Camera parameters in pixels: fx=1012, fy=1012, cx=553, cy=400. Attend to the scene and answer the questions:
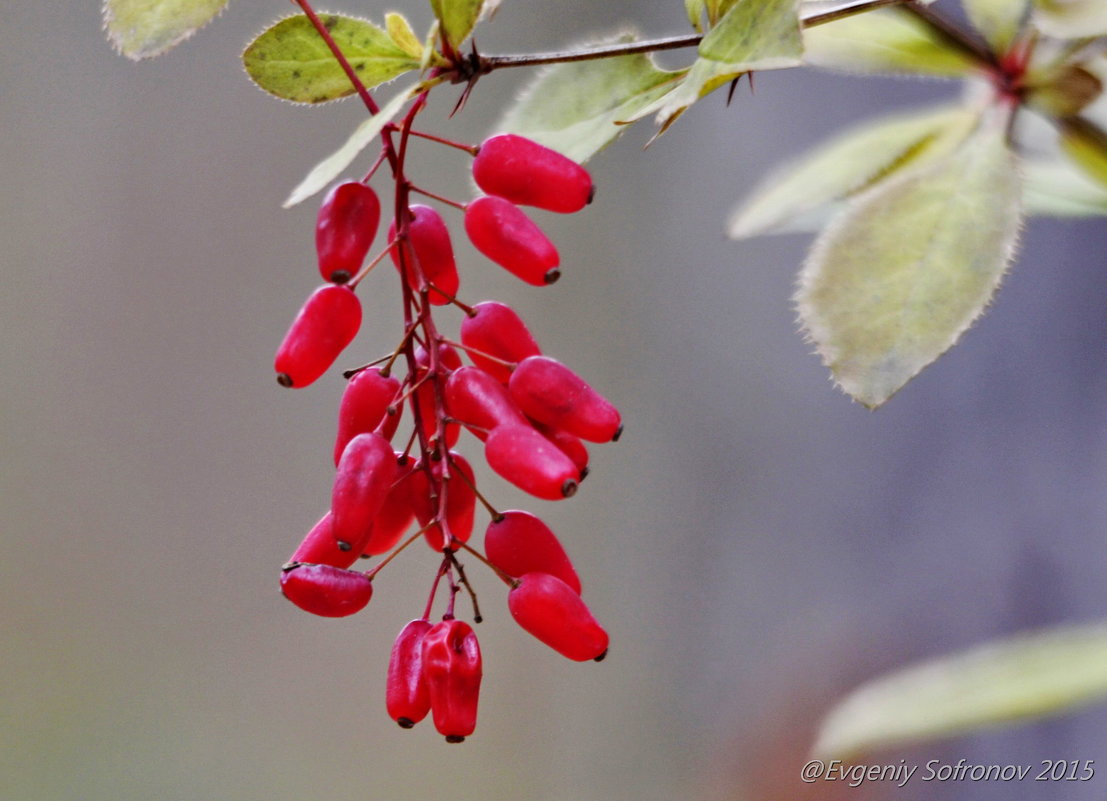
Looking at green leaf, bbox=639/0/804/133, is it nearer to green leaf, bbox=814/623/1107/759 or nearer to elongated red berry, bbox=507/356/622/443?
elongated red berry, bbox=507/356/622/443

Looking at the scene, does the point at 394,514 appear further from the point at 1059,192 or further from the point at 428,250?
the point at 1059,192

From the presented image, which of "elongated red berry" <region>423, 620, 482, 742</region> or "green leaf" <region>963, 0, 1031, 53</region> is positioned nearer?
"elongated red berry" <region>423, 620, 482, 742</region>

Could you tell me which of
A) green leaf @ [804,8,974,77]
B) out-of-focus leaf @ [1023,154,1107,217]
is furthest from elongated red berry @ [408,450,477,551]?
out-of-focus leaf @ [1023,154,1107,217]

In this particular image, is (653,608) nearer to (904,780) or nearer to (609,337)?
(609,337)

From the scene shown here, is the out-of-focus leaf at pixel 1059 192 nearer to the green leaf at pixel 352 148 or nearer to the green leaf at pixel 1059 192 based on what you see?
the green leaf at pixel 1059 192

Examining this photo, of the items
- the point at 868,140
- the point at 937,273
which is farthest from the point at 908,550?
the point at 937,273

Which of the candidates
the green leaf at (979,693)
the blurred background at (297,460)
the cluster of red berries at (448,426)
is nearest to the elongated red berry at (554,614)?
the cluster of red berries at (448,426)

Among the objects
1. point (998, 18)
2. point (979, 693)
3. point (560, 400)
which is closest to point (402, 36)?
point (560, 400)
